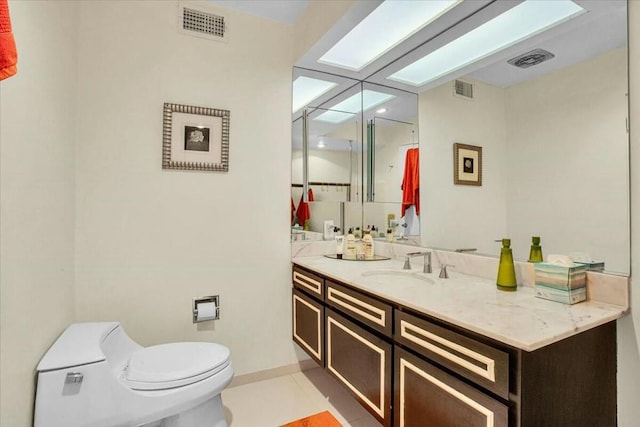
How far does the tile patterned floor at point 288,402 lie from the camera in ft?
6.02

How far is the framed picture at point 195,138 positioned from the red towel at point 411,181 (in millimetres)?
1244

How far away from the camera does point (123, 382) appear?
1.44 meters

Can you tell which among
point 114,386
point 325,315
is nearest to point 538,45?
point 325,315

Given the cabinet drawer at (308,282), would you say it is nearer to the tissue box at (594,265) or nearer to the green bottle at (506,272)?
the green bottle at (506,272)

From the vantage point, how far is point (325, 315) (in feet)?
6.18

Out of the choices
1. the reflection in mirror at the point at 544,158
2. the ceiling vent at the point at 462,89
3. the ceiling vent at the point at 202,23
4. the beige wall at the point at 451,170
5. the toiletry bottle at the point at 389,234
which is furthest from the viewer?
the toiletry bottle at the point at 389,234

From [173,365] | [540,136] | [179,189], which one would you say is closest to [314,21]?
[179,189]

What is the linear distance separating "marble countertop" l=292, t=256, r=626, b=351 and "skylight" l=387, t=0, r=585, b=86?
1.18 meters

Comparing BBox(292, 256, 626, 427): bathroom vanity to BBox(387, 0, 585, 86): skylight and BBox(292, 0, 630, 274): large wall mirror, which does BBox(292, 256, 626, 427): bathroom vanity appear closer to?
BBox(292, 0, 630, 274): large wall mirror

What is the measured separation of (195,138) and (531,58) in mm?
1891

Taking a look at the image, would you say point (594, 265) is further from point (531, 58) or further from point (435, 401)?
point (531, 58)

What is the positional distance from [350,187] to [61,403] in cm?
213

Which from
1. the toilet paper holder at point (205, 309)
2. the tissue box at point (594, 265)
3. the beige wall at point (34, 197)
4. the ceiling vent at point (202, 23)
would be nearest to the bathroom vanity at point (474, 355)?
the tissue box at point (594, 265)

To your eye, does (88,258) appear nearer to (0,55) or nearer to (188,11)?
(0,55)
